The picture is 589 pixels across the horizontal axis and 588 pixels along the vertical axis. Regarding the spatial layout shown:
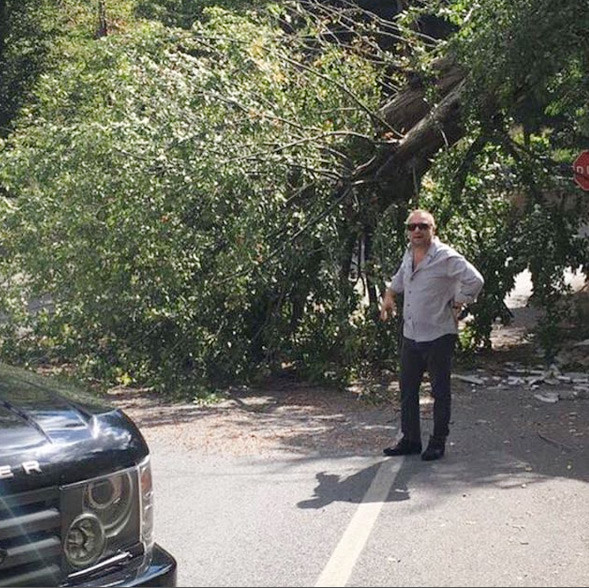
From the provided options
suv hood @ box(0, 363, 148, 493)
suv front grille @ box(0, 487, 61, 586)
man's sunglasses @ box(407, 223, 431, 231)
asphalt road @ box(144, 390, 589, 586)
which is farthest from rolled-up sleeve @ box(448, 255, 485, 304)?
suv front grille @ box(0, 487, 61, 586)

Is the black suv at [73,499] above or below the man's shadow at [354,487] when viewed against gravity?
above

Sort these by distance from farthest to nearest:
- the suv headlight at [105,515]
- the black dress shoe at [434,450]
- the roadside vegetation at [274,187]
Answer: the roadside vegetation at [274,187] < the black dress shoe at [434,450] < the suv headlight at [105,515]

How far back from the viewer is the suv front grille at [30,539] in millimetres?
3031

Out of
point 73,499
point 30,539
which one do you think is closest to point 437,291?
point 73,499

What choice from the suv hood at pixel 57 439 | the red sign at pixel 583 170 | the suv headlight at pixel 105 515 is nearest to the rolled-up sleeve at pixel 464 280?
the red sign at pixel 583 170

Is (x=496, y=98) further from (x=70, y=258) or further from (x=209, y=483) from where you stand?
(x=209, y=483)

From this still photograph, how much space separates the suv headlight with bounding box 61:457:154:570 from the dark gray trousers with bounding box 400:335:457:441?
4326 millimetres

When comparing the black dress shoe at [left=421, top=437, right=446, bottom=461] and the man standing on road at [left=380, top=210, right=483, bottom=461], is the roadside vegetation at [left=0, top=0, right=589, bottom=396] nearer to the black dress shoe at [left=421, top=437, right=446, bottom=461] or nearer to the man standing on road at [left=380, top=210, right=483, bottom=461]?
the man standing on road at [left=380, top=210, right=483, bottom=461]

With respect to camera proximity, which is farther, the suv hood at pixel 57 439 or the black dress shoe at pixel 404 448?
the black dress shoe at pixel 404 448

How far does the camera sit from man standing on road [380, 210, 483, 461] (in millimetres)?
7559

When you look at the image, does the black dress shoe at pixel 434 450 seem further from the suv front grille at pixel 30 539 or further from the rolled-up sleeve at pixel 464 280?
the suv front grille at pixel 30 539

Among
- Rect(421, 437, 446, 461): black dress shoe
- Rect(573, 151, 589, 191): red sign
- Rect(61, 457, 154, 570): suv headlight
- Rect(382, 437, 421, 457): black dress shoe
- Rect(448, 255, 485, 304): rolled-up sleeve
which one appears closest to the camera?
Rect(61, 457, 154, 570): suv headlight

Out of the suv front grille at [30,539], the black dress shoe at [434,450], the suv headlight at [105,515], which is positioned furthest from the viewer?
the black dress shoe at [434,450]

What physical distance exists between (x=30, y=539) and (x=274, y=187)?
7.82 meters
